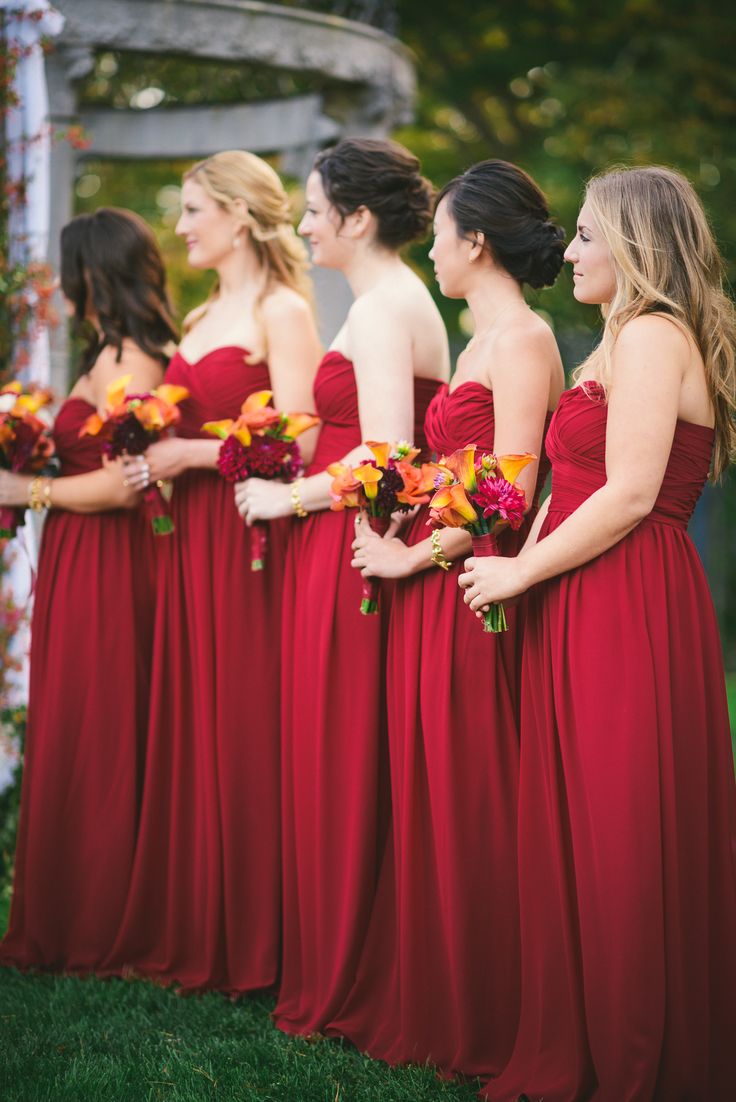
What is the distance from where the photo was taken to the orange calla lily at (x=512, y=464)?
3.60 meters

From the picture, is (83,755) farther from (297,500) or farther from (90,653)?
(297,500)

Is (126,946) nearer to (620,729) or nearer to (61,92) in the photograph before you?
(620,729)

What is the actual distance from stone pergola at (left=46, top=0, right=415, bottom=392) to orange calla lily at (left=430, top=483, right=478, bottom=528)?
412 cm

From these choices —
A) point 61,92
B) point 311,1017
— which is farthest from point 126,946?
point 61,92

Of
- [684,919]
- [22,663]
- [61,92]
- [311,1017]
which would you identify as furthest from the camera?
[61,92]

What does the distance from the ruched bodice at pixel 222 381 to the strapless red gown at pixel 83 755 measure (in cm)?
64

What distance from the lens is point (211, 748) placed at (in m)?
5.01

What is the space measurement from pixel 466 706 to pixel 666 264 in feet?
4.87

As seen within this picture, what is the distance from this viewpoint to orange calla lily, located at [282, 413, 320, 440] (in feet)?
15.1

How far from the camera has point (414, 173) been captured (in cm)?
468

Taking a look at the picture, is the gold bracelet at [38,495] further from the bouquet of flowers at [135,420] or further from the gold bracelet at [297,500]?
the gold bracelet at [297,500]

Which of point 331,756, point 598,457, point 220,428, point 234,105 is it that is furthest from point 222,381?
point 234,105

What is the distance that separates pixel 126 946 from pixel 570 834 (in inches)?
90.1

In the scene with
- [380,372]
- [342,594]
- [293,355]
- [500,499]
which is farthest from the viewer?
[293,355]
